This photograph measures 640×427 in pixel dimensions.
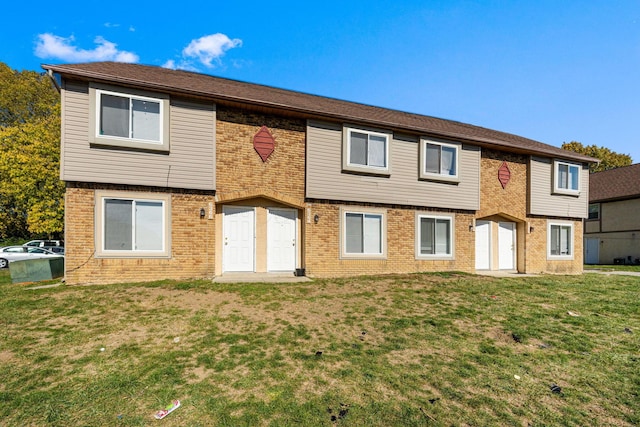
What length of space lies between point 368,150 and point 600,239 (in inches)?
Answer: 989

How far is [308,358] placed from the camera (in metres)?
5.11

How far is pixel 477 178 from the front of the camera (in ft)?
45.6

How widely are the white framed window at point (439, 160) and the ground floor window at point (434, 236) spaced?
5.33 ft

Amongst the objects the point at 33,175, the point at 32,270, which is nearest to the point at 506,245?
the point at 32,270

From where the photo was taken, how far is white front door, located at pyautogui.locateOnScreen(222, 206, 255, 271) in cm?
1088

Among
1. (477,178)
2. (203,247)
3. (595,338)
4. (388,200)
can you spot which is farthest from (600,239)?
(203,247)

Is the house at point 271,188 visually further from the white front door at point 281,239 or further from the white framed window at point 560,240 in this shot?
the white framed window at point 560,240

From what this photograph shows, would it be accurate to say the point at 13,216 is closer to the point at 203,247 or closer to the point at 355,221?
the point at 203,247

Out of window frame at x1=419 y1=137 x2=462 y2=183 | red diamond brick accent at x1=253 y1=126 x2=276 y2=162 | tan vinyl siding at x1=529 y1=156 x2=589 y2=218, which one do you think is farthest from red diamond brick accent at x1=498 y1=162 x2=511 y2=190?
red diamond brick accent at x1=253 y1=126 x2=276 y2=162

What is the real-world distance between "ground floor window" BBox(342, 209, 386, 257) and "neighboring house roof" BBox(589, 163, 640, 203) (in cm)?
2300

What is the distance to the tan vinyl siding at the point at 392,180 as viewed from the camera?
1144cm

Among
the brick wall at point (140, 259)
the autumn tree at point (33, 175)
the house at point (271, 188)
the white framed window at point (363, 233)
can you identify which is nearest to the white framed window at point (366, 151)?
the house at point (271, 188)

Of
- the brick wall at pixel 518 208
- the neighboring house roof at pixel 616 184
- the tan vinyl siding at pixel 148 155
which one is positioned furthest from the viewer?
the neighboring house roof at pixel 616 184

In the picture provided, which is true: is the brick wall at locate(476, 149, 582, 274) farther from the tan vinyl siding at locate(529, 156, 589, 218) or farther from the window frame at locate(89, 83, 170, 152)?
the window frame at locate(89, 83, 170, 152)
